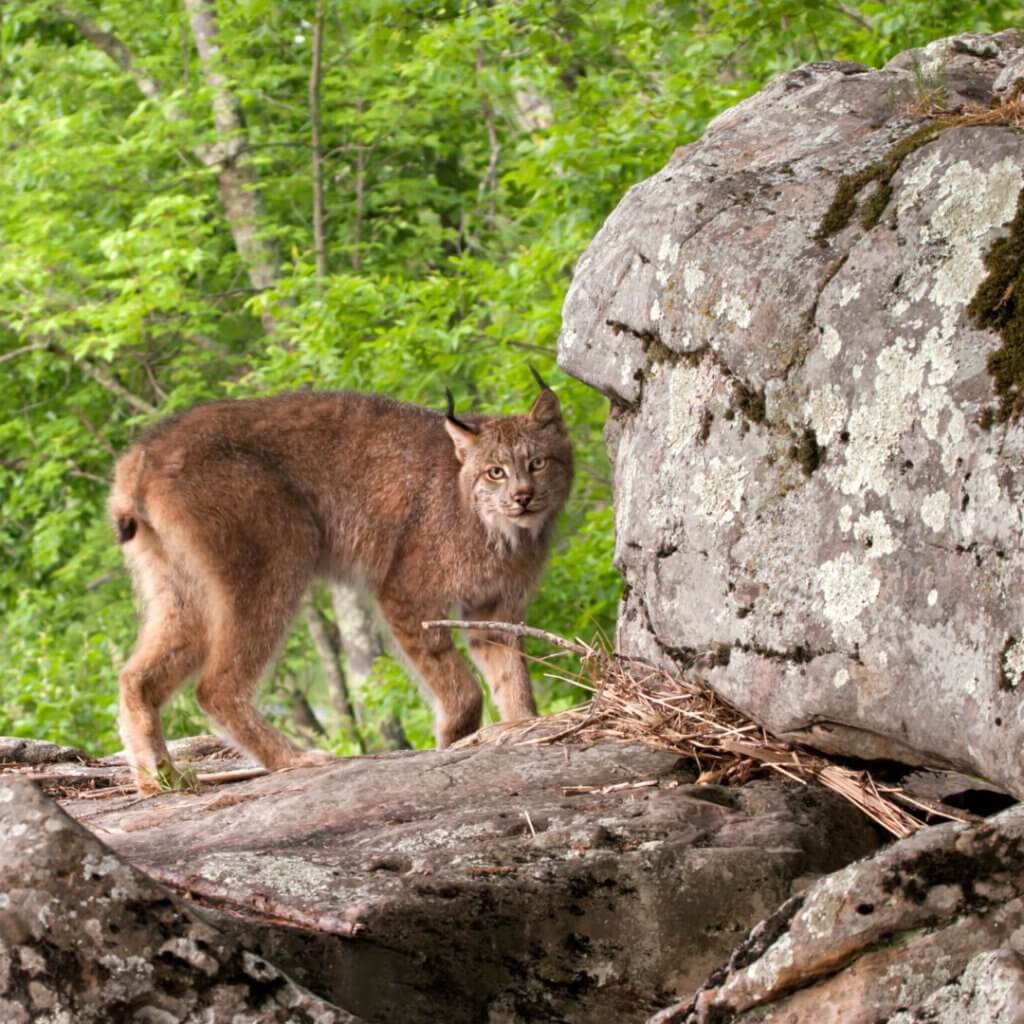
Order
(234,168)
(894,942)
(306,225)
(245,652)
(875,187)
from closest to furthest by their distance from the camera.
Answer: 1. (894,942)
2. (875,187)
3. (245,652)
4. (234,168)
5. (306,225)

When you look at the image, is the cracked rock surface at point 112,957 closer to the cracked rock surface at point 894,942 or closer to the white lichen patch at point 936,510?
the cracked rock surface at point 894,942

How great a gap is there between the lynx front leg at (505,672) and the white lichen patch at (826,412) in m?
2.97

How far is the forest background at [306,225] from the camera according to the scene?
37.9 feet

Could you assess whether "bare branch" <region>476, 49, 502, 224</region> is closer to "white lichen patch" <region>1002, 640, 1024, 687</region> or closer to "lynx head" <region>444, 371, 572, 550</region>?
"lynx head" <region>444, 371, 572, 550</region>

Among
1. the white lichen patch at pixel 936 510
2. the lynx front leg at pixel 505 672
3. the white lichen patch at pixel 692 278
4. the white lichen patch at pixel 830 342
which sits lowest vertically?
the lynx front leg at pixel 505 672

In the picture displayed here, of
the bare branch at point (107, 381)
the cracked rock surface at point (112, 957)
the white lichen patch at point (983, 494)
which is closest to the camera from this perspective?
the cracked rock surface at point (112, 957)

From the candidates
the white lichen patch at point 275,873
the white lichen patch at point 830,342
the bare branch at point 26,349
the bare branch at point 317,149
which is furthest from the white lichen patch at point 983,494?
the bare branch at point 26,349

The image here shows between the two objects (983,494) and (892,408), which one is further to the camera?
(892,408)

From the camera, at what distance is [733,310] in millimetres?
4492

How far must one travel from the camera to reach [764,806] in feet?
14.4

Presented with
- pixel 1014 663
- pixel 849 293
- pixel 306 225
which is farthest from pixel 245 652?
pixel 306 225

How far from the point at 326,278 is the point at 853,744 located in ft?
31.9

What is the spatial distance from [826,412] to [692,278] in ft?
2.43

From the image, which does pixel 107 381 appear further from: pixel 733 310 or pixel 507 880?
pixel 507 880
